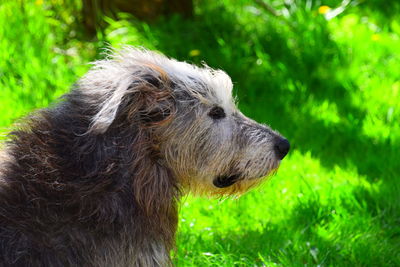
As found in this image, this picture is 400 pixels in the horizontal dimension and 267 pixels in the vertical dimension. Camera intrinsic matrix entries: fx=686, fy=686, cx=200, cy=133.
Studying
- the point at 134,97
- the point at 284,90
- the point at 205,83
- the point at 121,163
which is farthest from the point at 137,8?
the point at 121,163

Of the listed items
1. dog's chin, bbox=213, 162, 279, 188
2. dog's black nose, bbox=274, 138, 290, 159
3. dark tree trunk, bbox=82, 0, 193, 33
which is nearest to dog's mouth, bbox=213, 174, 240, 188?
dog's chin, bbox=213, 162, 279, 188

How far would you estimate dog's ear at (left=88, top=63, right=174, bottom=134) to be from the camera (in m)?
3.46

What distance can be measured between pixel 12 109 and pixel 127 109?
292 centimetres

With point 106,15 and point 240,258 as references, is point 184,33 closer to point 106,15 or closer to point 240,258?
point 106,15

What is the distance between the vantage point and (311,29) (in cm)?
745

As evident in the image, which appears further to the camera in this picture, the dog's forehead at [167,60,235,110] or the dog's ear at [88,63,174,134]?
the dog's forehead at [167,60,235,110]

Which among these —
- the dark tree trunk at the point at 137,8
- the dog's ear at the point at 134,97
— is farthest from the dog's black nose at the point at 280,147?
the dark tree trunk at the point at 137,8

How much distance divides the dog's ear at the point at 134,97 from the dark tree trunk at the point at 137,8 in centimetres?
395

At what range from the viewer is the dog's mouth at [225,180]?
152 inches

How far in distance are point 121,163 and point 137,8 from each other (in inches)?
173

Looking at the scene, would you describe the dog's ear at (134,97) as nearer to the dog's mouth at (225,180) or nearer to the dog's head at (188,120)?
the dog's head at (188,120)

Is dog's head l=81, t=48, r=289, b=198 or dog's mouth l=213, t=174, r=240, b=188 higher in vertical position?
dog's head l=81, t=48, r=289, b=198

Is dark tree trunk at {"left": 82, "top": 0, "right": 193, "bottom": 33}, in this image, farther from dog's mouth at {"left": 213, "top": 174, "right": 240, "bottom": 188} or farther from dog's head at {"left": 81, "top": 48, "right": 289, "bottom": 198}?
dog's mouth at {"left": 213, "top": 174, "right": 240, "bottom": 188}

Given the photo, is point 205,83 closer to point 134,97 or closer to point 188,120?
point 188,120
